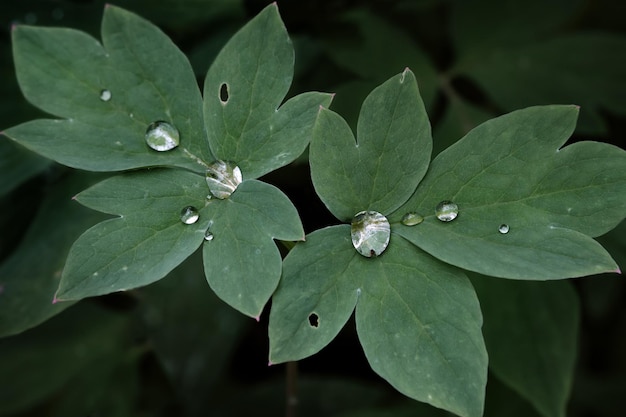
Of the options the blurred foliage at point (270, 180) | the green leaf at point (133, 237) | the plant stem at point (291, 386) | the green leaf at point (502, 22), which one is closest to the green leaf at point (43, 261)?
the blurred foliage at point (270, 180)

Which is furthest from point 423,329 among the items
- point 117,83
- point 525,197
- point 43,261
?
point 43,261

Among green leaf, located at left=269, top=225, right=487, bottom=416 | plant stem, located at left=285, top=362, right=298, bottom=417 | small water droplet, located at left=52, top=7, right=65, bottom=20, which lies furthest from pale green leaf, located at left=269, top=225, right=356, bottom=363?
small water droplet, located at left=52, top=7, right=65, bottom=20

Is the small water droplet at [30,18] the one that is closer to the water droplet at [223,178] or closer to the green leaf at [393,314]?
the water droplet at [223,178]

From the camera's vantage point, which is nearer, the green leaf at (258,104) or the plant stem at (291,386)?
the green leaf at (258,104)

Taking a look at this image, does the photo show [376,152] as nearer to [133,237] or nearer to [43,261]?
[133,237]

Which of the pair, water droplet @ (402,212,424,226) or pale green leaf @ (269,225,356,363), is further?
water droplet @ (402,212,424,226)

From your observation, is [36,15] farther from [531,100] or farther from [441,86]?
[531,100]

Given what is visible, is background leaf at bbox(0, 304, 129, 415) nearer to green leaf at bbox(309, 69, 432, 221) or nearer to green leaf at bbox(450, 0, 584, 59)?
green leaf at bbox(309, 69, 432, 221)

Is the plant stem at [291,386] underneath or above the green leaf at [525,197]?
underneath
